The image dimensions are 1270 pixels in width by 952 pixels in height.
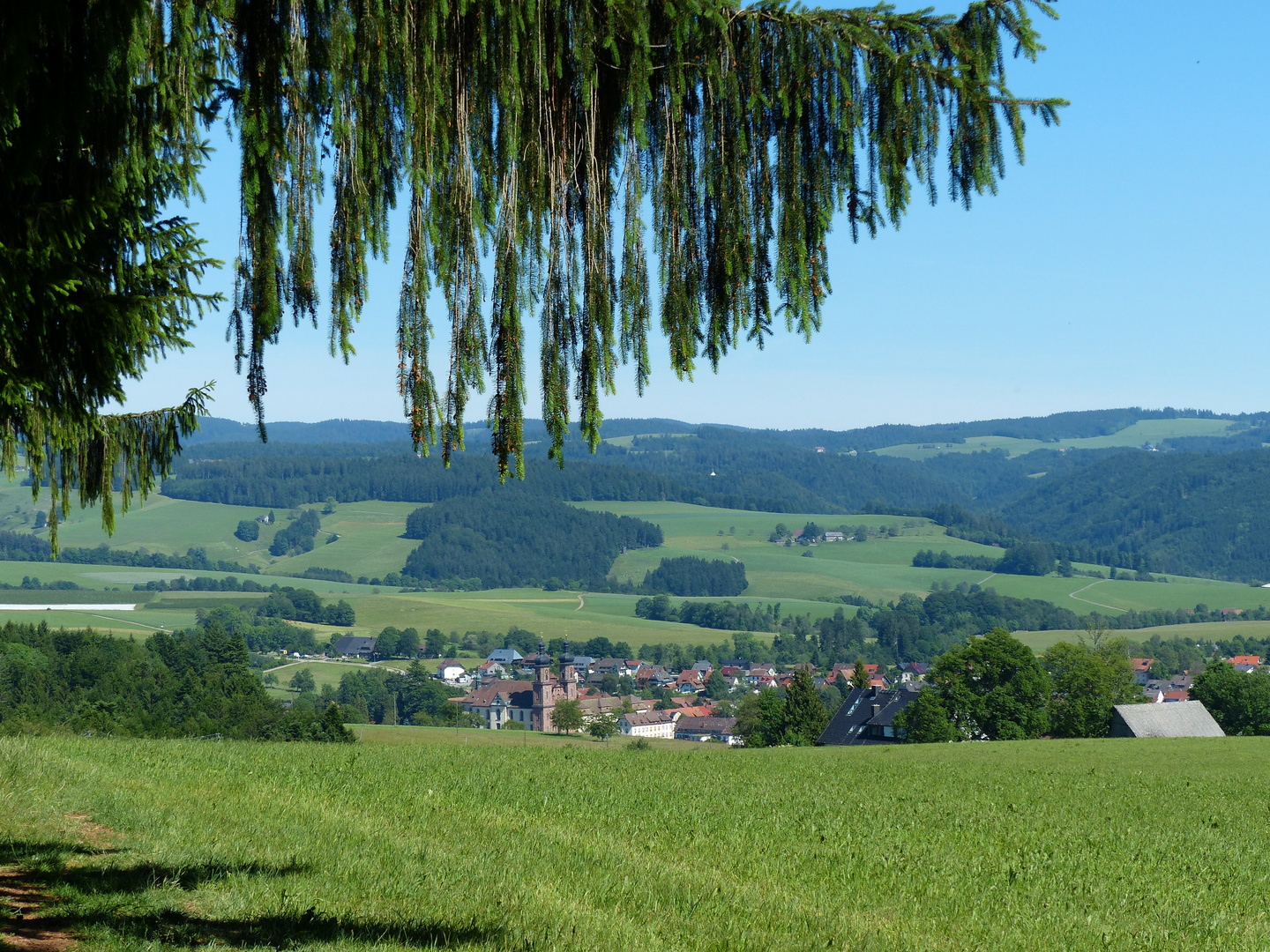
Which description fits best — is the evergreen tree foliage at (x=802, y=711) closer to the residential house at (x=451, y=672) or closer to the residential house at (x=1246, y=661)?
the residential house at (x=1246, y=661)

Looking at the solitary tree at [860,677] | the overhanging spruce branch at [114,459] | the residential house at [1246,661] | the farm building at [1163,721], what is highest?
the overhanging spruce branch at [114,459]

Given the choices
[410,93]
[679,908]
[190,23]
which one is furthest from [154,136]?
[679,908]

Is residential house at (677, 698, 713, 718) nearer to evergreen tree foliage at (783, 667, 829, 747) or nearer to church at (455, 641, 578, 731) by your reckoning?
church at (455, 641, 578, 731)

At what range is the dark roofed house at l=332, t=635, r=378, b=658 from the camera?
120625mm

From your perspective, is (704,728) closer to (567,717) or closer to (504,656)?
(567,717)

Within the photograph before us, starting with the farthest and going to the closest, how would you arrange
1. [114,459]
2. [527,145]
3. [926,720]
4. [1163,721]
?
[926,720], [1163,721], [114,459], [527,145]

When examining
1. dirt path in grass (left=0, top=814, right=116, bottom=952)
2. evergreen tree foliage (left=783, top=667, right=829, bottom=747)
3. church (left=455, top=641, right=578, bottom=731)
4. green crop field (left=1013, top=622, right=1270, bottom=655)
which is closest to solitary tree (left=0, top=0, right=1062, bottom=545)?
dirt path in grass (left=0, top=814, right=116, bottom=952)

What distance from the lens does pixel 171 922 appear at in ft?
17.5

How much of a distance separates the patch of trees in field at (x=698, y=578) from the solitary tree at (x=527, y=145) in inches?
6797

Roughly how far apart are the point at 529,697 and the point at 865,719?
5749 cm

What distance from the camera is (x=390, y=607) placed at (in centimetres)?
14488

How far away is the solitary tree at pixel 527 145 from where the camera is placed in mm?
3322

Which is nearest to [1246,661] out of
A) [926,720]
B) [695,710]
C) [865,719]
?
[695,710]

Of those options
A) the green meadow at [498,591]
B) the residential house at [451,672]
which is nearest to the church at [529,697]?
the residential house at [451,672]
